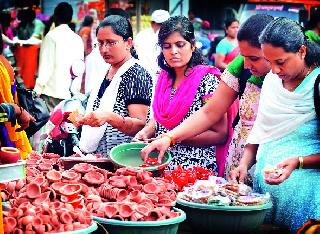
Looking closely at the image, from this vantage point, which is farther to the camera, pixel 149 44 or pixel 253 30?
pixel 149 44

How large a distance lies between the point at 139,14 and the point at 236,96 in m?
10.5

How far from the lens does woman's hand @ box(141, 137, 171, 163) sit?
349 centimetres

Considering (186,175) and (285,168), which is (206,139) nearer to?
(186,175)

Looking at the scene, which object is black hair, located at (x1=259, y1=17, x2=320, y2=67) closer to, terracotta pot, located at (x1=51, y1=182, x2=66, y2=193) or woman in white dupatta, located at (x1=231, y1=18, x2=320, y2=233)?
woman in white dupatta, located at (x1=231, y1=18, x2=320, y2=233)

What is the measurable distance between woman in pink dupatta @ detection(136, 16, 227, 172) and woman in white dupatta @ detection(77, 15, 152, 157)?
162 millimetres

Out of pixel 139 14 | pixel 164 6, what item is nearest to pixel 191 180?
pixel 139 14

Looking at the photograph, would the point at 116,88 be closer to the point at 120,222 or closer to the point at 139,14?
the point at 120,222

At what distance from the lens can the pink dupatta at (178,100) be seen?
12.7 feet

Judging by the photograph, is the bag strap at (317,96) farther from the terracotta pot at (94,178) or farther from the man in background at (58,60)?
the man in background at (58,60)

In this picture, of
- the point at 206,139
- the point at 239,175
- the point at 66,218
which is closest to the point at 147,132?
the point at 206,139

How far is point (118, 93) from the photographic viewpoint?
4.23 meters

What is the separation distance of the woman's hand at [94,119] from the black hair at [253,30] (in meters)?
0.95

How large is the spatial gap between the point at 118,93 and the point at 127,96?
63mm

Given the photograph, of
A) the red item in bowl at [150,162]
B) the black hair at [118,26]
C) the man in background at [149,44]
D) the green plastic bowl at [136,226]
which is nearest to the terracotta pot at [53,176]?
the green plastic bowl at [136,226]
